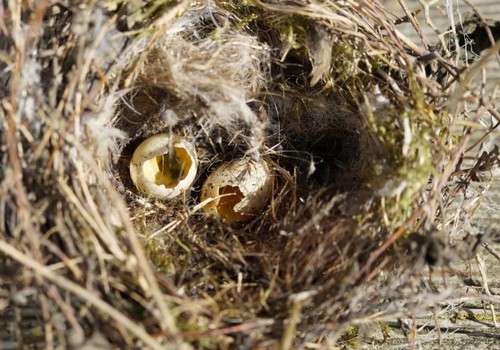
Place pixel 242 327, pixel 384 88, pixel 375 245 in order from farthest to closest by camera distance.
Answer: pixel 384 88 → pixel 375 245 → pixel 242 327

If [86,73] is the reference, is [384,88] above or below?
below

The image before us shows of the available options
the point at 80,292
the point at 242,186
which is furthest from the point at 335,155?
the point at 80,292

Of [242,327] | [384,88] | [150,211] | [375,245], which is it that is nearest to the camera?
[242,327]

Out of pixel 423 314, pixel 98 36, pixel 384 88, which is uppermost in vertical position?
pixel 98 36

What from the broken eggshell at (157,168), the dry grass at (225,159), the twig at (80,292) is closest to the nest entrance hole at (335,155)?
the dry grass at (225,159)

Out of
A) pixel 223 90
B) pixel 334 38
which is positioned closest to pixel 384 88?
pixel 334 38

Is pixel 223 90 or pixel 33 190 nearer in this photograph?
pixel 33 190

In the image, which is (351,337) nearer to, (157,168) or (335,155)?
(335,155)

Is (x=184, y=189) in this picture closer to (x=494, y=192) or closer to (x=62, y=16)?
(x=62, y=16)
